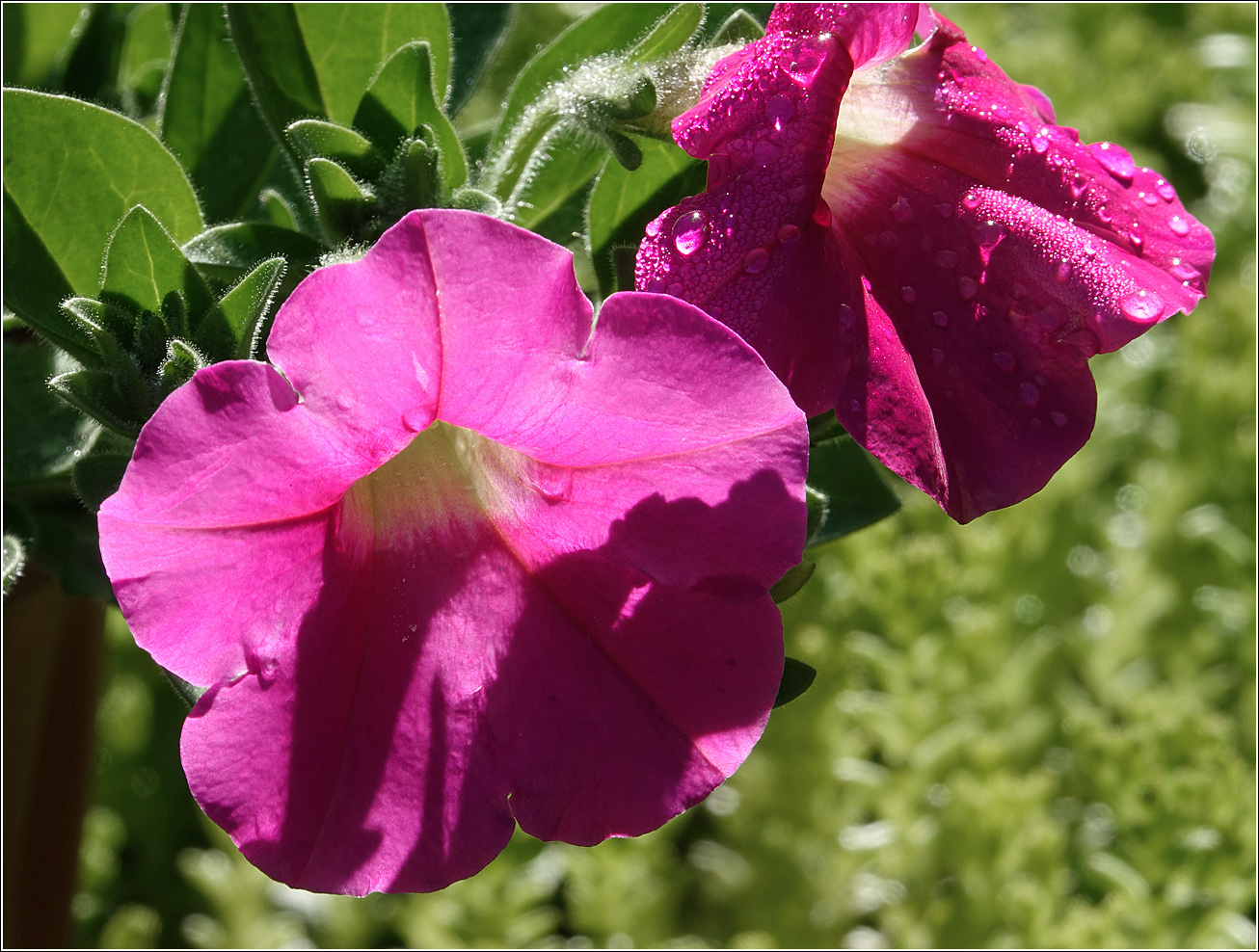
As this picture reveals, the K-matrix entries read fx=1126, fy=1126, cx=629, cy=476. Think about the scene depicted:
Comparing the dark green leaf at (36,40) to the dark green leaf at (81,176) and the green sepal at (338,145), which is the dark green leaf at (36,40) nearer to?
the dark green leaf at (81,176)

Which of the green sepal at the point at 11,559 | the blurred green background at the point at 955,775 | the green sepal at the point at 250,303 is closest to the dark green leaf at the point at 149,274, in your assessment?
the green sepal at the point at 250,303

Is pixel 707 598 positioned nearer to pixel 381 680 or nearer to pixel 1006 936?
pixel 381 680

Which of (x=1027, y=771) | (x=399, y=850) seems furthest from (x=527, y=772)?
(x=1027, y=771)

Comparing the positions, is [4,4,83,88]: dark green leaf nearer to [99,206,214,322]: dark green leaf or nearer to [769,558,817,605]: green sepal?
[99,206,214,322]: dark green leaf

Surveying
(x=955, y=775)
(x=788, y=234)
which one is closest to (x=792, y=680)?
(x=788, y=234)

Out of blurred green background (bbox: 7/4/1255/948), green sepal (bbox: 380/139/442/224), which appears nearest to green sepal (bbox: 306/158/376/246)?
green sepal (bbox: 380/139/442/224)

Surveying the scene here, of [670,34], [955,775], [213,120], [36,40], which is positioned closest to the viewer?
[670,34]

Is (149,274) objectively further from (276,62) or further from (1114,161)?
(1114,161)
